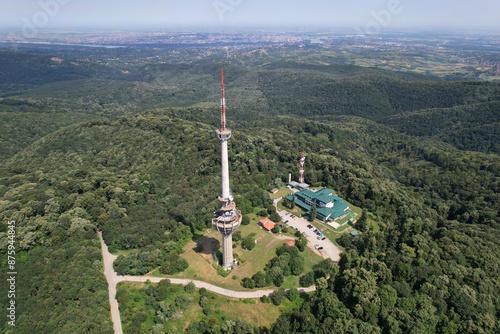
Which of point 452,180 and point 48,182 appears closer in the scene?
point 48,182

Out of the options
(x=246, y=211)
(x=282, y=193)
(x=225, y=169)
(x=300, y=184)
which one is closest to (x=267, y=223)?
(x=246, y=211)

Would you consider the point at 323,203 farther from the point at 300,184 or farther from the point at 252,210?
the point at 252,210

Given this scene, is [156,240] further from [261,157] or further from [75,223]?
[261,157]

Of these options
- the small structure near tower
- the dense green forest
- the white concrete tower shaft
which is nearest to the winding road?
the dense green forest

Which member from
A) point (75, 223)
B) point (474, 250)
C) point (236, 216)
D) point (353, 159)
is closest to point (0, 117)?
point (75, 223)

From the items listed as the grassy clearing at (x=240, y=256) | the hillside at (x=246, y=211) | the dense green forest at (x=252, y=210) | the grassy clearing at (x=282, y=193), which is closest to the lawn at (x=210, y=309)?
the hillside at (x=246, y=211)

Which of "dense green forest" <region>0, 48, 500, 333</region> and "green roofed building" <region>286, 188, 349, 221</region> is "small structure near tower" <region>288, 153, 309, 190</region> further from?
"green roofed building" <region>286, 188, 349, 221</region>
